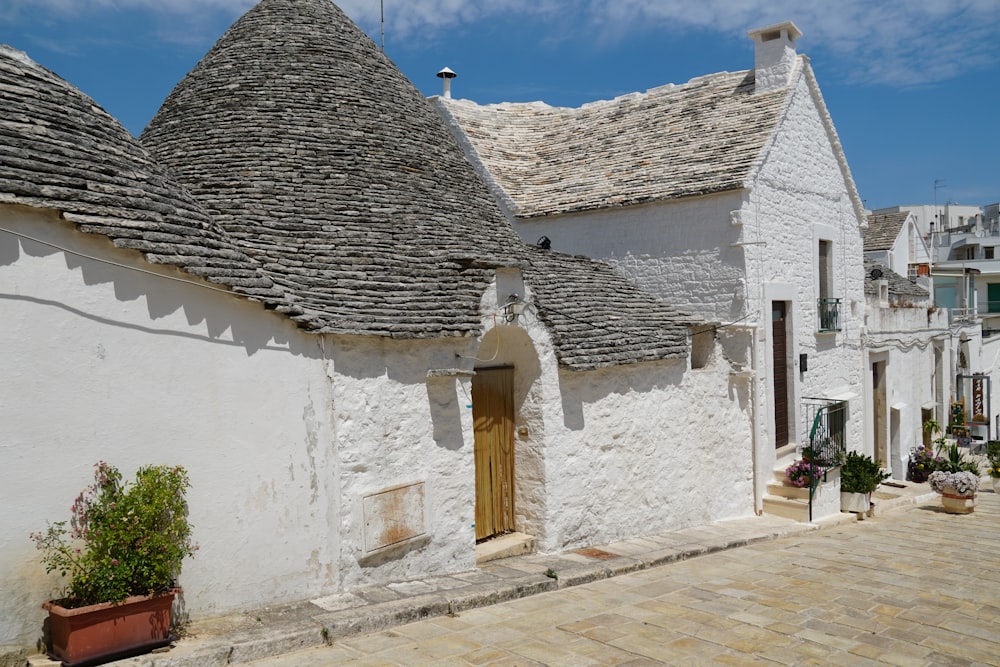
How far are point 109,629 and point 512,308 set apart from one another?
5.20 m

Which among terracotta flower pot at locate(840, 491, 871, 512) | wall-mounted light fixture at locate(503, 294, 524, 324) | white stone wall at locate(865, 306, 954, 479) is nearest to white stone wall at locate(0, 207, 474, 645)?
wall-mounted light fixture at locate(503, 294, 524, 324)

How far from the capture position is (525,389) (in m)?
9.65

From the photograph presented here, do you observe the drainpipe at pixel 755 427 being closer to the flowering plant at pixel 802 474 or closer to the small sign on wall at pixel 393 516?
the flowering plant at pixel 802 474

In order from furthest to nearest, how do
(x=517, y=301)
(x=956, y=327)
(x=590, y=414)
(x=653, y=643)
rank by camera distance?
(x=956, y=327), (x=590, y=414), (x=517, y=301), (x=653, y=643)

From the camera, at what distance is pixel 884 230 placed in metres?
28.1

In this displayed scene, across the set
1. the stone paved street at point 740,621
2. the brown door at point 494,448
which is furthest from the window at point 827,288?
the brown door at point 494,448

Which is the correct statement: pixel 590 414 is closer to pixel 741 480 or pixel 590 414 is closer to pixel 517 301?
pixel 517 301

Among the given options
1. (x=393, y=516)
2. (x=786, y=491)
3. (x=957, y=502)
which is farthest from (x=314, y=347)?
(x=957, y=502)

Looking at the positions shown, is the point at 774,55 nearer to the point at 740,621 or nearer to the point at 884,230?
the point at 740,621

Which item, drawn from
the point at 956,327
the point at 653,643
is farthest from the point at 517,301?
the point at 956,327

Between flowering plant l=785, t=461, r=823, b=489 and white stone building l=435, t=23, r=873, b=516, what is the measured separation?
38 cm

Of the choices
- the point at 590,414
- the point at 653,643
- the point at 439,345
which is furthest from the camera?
the point at 590,414

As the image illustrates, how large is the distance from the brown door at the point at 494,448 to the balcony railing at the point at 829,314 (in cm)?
824

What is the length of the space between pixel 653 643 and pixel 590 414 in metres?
3.99
